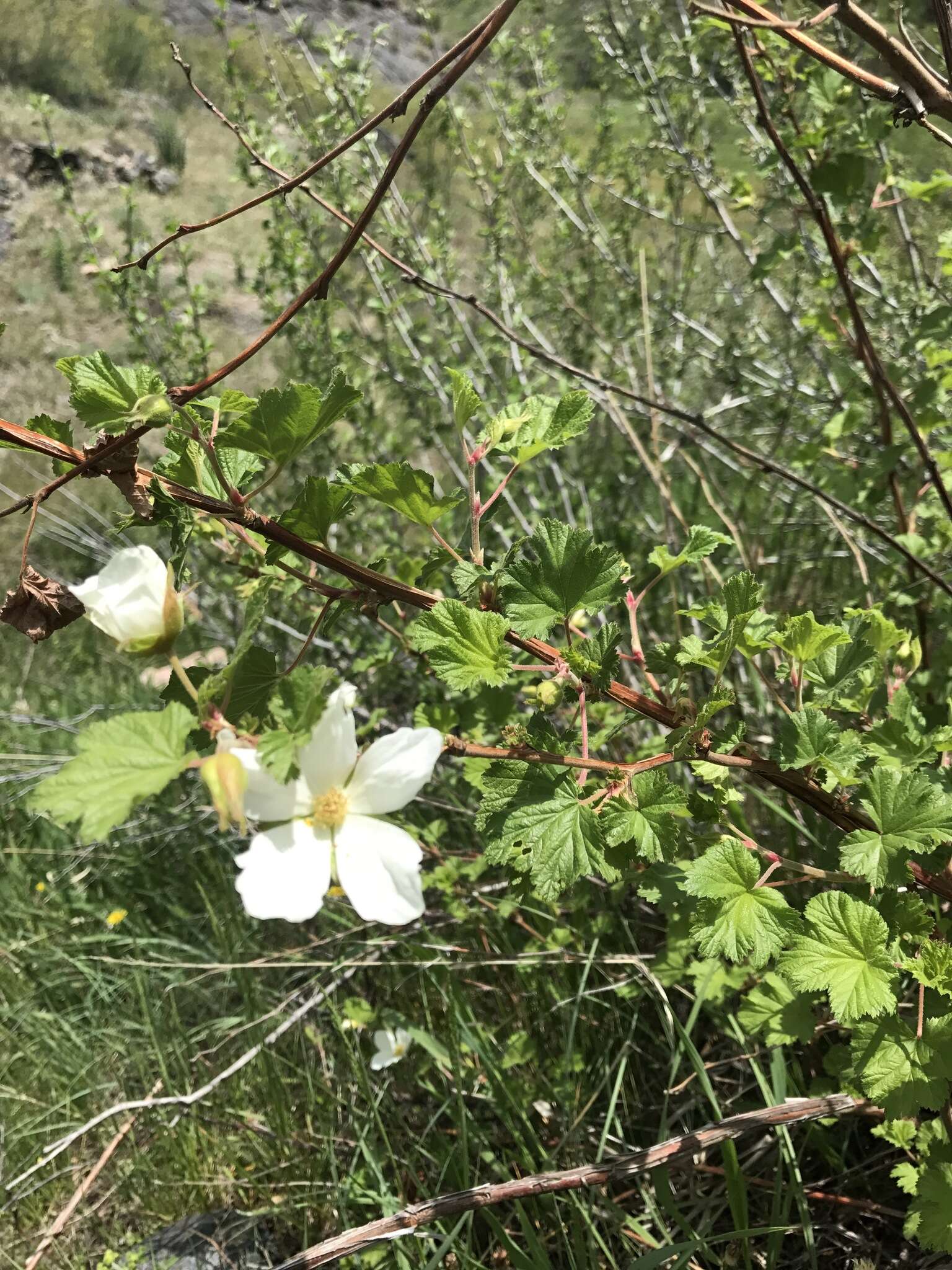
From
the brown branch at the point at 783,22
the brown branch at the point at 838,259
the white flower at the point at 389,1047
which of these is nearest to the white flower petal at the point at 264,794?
the brown branch at the point at 783,22

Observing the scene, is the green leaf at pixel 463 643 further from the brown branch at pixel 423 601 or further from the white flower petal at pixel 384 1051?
the white flower petal at pixel 384 1051

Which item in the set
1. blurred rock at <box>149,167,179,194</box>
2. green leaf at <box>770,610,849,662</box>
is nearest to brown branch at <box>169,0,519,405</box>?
green leaf at <box>770,610,849,662</box>

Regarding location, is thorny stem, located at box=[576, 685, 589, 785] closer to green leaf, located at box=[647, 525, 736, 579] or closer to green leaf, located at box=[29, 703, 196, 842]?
green leaf, located at box=[647, 525, 736, 579]

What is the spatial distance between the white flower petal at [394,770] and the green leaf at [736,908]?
0.80 ft

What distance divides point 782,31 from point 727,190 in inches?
64.6

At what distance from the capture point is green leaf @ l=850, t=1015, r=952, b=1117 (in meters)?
0.69

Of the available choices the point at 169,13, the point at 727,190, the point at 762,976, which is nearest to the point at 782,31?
the point at 762,976

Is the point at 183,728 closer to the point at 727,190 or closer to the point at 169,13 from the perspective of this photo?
the point at 727,190

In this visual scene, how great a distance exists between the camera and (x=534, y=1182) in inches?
30.6

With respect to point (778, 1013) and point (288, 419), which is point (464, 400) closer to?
point (288, 419)

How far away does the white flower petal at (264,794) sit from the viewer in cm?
47

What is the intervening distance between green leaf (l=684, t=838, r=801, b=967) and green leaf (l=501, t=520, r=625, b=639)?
21 cm

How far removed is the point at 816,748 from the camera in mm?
676

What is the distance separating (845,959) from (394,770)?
425 mm
